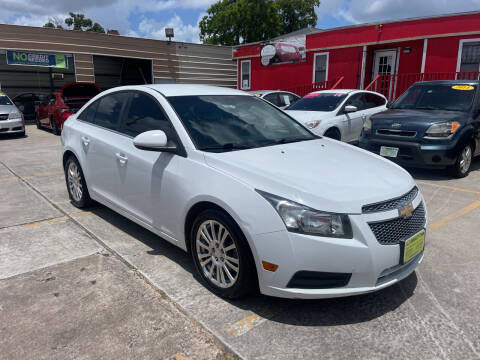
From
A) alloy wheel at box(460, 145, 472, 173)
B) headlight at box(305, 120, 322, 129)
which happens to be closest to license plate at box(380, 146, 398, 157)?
alloy wheel at box(460, 145, 472, 173)

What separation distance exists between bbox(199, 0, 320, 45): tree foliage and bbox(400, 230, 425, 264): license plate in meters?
47.3

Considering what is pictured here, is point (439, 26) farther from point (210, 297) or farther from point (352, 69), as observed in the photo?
point (210, 297)

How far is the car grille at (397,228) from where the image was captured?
2.60m

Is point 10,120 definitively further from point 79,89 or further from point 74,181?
point 74,181

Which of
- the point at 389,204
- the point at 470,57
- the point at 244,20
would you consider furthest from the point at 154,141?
the point at 244,20

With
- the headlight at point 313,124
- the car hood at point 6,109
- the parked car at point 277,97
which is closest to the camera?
the headlight at point 313,124

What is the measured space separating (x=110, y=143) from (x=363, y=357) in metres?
3.10

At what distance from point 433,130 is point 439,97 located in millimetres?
1368

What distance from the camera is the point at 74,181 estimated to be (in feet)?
16.6

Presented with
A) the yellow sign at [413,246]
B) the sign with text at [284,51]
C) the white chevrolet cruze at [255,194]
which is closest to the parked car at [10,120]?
the white chevrolet cruze at [255,194]

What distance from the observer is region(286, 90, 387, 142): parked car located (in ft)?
27.5

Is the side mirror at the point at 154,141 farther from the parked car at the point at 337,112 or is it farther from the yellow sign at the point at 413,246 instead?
the parked car at the point at 337,112

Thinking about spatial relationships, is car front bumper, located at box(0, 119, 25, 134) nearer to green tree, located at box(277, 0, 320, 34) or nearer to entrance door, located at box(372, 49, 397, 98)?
entrance door, located at box(372, 49, 397, 98)

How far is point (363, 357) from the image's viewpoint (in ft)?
7.72
